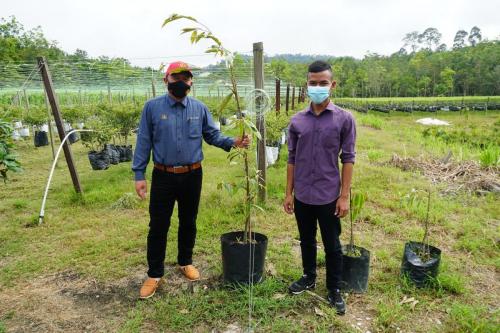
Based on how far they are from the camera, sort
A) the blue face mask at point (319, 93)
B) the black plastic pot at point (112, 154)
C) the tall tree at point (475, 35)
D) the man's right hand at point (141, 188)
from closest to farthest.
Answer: the blue face mask at point (319, 93) → the man's right hand at point (141, 188) → the black plastic pot at point (112, 154) → the tall tree at point (475, 35)

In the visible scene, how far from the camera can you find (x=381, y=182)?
19.9ft

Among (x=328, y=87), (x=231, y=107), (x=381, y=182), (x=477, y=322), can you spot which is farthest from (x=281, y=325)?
(x=231, y=107)

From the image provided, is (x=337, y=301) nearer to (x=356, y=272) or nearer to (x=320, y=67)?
(x=356, y=272)

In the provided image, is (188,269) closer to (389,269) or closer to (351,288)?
(351,288)

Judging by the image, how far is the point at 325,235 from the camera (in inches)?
99.3

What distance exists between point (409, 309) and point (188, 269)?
178 cm

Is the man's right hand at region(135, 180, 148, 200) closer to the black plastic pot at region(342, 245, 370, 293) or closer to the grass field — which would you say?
the grass field

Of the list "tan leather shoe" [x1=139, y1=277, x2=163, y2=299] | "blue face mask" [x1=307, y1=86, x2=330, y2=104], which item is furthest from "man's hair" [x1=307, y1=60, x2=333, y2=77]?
"tan leather shoe" [x1=139, y1=277, x2=163, y2=299]

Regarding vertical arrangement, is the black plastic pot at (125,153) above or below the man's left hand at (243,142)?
below

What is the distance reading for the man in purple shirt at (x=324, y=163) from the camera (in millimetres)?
2367

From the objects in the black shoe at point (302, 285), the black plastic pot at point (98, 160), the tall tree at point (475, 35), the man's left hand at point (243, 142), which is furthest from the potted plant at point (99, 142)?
the tall tree at point (475, 35)

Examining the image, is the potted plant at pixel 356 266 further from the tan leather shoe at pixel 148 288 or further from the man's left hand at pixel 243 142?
the tan leather shoe at pixel 148 288

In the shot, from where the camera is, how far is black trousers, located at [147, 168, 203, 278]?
8.81 ft

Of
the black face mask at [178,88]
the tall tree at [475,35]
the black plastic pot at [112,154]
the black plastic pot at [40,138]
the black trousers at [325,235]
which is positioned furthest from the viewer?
the tall tree at [475,35]
